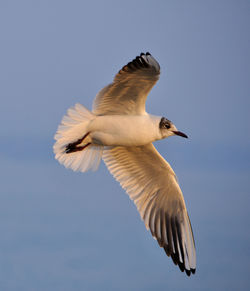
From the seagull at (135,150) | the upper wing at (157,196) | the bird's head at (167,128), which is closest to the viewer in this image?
the seagull at (135,150)

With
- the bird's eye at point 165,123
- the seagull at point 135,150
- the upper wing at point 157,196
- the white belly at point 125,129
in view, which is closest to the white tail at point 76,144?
the seagull at point 135,150

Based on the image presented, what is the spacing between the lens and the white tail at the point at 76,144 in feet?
14.6

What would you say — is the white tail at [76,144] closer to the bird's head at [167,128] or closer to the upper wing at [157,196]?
the upper wing at [157,196]

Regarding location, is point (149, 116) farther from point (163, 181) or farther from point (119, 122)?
point (163, 181)

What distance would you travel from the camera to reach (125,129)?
4.33m

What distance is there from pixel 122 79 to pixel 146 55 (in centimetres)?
30

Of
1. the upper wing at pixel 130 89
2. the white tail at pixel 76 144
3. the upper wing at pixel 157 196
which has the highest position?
the upper wing at pixel 130 89

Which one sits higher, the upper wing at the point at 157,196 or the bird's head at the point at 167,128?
the bird's head at the point at 167,128

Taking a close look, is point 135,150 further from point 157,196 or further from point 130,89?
point 130,89

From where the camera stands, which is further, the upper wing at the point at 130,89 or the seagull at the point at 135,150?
the seagull at the point at 135,150

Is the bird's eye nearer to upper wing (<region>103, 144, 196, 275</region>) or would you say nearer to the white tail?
upper wing (<region>103, 144, 196, 275</region>)

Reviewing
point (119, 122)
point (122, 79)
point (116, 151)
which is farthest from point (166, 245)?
point (122, 79)

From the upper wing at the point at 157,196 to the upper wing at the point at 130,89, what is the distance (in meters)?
0.51

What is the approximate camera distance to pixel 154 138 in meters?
4.36
